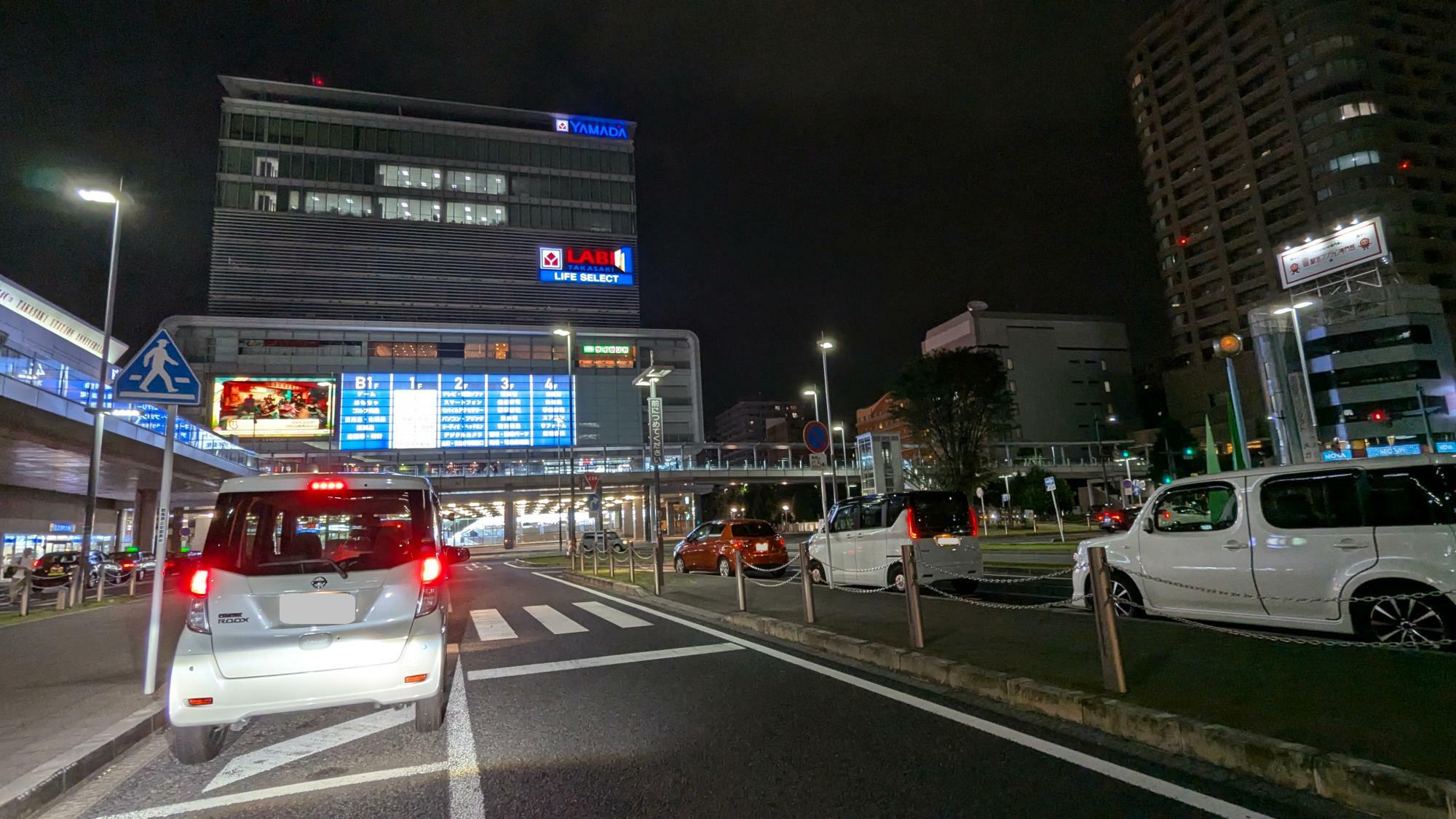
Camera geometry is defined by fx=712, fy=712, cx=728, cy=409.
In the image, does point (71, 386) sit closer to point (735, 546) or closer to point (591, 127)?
point (735, 546)

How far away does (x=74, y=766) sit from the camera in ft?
14.5

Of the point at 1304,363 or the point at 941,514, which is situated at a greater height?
the point at 1304,363

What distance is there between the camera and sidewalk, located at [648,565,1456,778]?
383 centimetres

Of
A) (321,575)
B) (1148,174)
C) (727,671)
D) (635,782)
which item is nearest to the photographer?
(635,782)

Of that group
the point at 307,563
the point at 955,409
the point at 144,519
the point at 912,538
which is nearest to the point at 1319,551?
the point at 912,538

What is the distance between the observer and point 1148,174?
3580 inches

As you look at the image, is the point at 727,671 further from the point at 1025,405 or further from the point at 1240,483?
the point at 1025,405

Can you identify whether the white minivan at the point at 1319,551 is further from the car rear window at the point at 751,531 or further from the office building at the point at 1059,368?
the office building at the point at 1059,368

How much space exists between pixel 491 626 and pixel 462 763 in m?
6.63

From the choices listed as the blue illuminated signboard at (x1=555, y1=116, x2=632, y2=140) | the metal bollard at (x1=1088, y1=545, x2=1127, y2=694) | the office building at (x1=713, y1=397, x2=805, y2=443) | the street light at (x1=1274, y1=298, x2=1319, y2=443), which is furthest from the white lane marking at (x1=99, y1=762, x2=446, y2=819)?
the office building at (x1=713, y1=397, x2=805, y2=443)

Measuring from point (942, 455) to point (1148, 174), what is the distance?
6845 centimetres

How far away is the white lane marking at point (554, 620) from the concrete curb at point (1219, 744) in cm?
491

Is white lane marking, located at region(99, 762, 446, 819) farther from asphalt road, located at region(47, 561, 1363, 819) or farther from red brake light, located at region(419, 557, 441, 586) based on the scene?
red brake light, located at region(419, 557, 441, 586)

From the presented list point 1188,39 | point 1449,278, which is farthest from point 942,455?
point 1188,39
